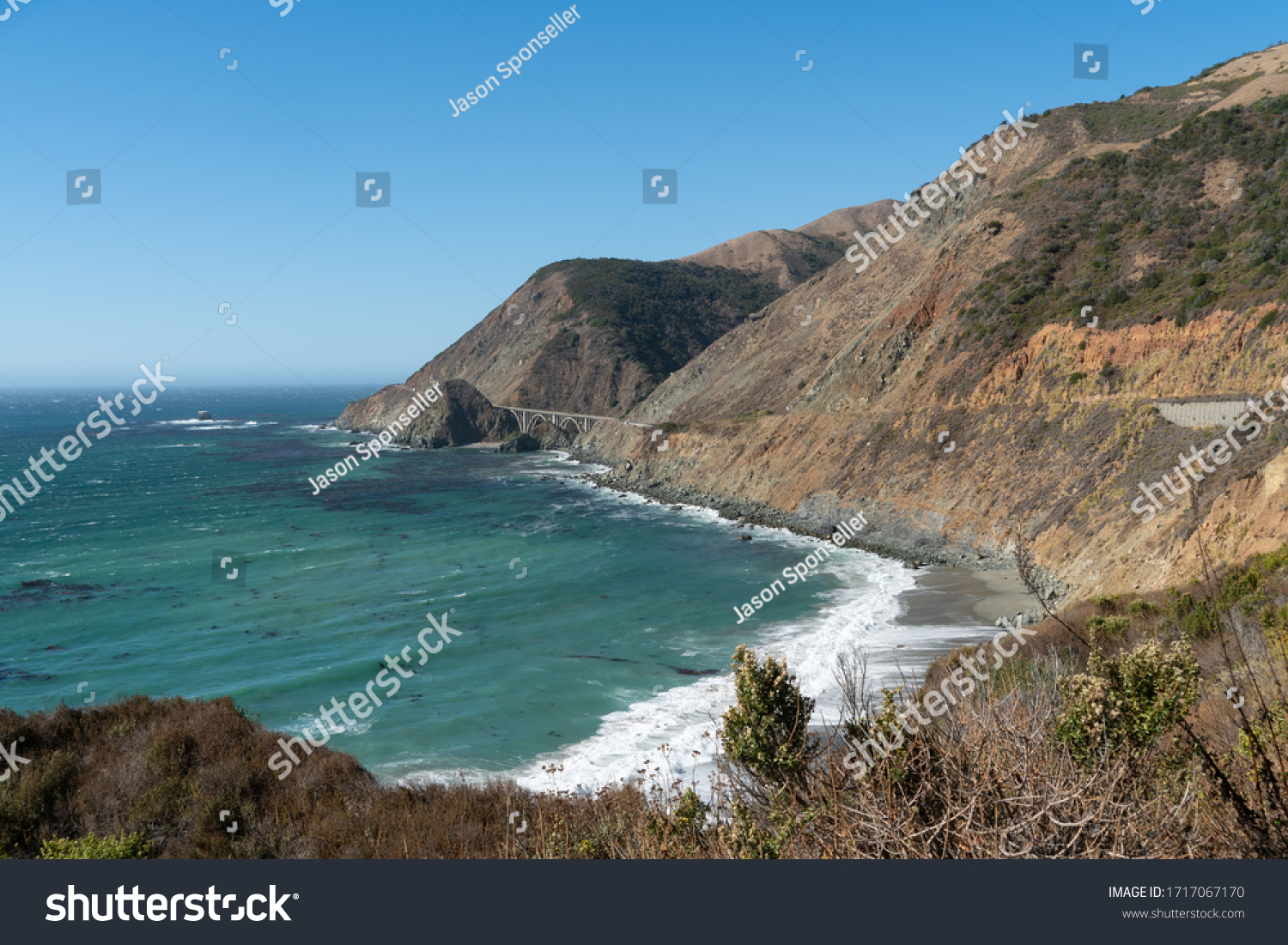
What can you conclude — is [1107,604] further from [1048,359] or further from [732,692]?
[1048,359]

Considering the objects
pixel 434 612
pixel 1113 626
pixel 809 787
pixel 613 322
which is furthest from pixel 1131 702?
pixel 613 322

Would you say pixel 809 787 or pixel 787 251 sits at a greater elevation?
pixel 787 251

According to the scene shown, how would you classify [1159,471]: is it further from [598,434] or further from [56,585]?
[598,434]

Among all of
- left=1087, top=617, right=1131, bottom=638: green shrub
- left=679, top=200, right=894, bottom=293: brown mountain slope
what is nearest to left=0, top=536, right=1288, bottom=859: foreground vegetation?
left=1087, top=617, right=1131, bottom=638: green shrub

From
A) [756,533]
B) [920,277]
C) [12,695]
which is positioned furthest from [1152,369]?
[12,695]

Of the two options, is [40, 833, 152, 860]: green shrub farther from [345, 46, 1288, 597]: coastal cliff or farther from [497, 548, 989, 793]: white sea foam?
[345, 46, 1288, 597]: coastal cliff

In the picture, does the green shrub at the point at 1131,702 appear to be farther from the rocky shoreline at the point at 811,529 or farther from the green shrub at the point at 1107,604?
the rocky shoreline at the point at 811,529
